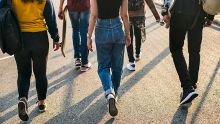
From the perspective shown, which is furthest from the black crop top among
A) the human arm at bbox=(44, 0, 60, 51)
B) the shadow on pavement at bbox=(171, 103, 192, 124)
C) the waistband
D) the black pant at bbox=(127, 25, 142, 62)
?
the black pant at bbox=(127, 25, 142, 62)

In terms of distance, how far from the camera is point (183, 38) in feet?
16.5

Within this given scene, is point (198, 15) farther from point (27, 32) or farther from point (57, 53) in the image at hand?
point (57, 53)

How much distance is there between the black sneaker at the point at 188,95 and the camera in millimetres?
4953

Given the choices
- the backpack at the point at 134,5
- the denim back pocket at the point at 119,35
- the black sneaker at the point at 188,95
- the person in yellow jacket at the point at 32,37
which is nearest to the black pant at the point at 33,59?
the person in yellow jacket at the point at 32,37

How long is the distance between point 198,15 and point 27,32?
2.00 metres

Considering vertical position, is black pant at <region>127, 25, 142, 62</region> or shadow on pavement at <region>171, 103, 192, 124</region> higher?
black pant at <region>127, 25, 142, 62</region>

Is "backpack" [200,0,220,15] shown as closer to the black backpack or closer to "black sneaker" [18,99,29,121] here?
the black backpack

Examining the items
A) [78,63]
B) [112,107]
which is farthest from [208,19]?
[78,63]

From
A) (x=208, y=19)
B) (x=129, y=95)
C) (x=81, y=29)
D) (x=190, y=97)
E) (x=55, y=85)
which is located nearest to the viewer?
(x=190, y=97)

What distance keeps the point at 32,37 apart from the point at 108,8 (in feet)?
3.00

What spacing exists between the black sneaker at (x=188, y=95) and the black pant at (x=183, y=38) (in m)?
0.07

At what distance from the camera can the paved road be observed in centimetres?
496

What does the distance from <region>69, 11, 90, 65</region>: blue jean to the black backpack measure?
207cm

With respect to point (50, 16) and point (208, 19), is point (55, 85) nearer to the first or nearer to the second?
point (50, 16)
